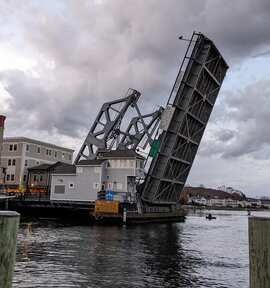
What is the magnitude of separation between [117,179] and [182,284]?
109ft

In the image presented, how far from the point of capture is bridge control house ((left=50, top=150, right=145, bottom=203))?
44469mm

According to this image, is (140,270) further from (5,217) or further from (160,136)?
(160,136)

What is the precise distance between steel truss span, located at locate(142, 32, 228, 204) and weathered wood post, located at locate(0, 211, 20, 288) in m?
34.2

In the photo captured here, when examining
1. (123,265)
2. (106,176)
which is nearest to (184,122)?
(106,176)

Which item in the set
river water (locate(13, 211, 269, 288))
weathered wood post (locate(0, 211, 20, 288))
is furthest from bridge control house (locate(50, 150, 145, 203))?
weathered wood post (locate(0, 211, 20, 288))

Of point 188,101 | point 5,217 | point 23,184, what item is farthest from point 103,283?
point 23,184

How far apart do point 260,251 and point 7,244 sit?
183 centimetres

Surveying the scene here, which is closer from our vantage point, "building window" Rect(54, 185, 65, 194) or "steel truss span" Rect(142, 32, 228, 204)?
"steel truss span" Rect(142, 32, 228, 204)

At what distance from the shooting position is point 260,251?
9.83 ft

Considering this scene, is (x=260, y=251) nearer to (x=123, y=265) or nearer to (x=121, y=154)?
(x=123, y=265)

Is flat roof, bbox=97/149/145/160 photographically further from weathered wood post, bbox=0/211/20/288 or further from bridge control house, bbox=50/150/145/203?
weathered wood post, bbox=0/211/20/288

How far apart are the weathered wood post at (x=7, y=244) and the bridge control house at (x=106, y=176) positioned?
40480 mm

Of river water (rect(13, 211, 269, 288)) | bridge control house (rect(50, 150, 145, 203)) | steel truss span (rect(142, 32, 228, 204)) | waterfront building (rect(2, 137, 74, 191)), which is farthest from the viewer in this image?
waterfront building (rect(2, 137, 74, 191))

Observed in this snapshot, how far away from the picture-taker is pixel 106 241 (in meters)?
22.7
